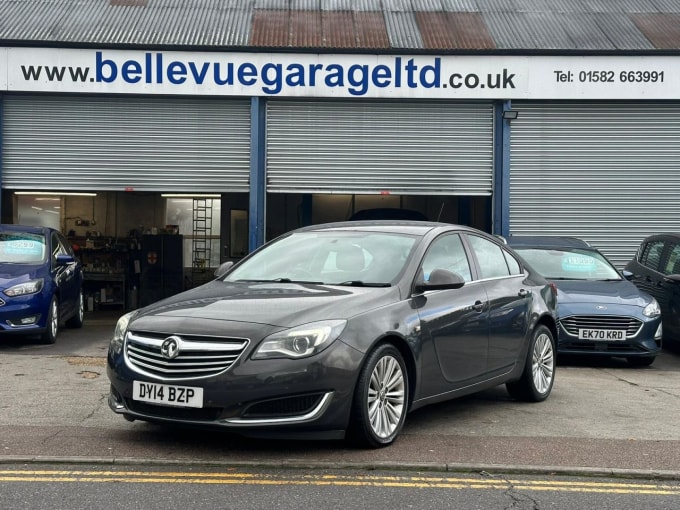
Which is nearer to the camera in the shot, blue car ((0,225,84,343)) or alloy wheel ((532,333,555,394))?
alloy wheel ((532,333,555,394))

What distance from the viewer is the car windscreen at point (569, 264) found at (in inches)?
460

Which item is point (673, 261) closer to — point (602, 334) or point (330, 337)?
point (602, 334)

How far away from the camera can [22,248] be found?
39.8 ft

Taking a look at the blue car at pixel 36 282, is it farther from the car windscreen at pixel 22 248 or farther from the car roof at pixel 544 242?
the car roof at pixel 544 242

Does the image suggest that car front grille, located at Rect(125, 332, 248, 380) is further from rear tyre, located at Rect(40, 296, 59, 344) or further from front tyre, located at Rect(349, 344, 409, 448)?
rear tyre, located at Rect(40, 296, 59, 344)

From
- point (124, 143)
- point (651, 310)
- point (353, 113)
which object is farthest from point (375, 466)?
point (124, 143)

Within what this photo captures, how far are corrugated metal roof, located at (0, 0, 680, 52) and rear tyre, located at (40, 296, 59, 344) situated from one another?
5.30m

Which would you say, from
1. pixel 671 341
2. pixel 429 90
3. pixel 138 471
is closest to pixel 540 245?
pixel 671 341

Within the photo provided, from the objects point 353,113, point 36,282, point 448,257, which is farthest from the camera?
point 353,113

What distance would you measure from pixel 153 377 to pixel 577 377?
5.66 metres

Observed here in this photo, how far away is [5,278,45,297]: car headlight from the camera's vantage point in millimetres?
11058

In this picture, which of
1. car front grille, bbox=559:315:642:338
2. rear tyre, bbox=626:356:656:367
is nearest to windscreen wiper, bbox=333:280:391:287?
car front grille, bbox=559:315:642:338

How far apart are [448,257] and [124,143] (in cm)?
999

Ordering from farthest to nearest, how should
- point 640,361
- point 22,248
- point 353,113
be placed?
1. point 353,113
2. point 22,248
3. point 640,361
